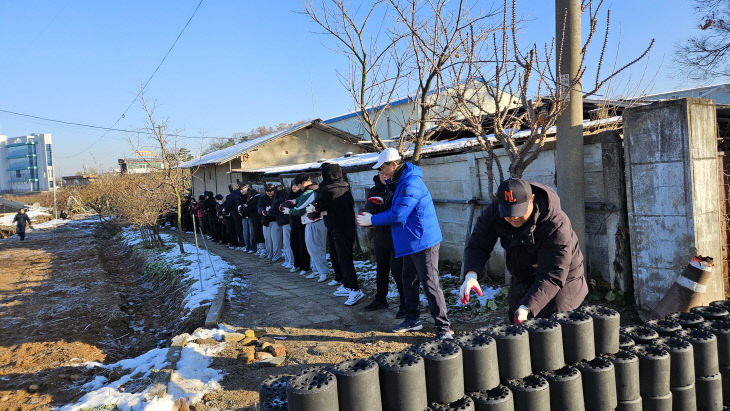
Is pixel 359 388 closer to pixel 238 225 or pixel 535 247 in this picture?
pixel 535 247

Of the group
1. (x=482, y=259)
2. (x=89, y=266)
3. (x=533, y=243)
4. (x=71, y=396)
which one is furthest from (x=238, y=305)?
(x=89, y=266)

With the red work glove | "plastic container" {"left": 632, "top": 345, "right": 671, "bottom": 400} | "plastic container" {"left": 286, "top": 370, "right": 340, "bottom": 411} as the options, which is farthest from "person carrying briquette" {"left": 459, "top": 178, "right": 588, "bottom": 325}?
the red work glove

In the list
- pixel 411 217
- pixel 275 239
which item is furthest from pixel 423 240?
pixel 275 239

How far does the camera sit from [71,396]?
4574 millimetres

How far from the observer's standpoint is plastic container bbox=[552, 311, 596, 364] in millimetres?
2654

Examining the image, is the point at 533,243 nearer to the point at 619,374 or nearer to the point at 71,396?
the point at 619,374

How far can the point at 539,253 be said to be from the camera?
307 cm

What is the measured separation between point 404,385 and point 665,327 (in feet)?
6.40

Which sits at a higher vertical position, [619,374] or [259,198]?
[259,198]

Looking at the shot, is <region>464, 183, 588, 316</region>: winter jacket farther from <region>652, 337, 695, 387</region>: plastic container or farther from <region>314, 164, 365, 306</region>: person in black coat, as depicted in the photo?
<region>314, 164, 365, 306</region>: person in black coat

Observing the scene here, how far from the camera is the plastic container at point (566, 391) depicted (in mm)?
2523

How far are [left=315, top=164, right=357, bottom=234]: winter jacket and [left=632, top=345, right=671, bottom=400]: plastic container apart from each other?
14.4 feet

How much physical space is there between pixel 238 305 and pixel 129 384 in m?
2.41

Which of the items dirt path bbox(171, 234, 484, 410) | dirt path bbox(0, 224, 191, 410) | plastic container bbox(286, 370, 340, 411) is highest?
plastic container bbox(286, 370, 340, 411)
